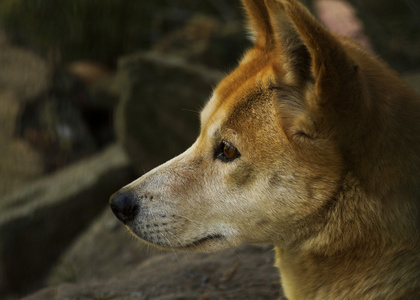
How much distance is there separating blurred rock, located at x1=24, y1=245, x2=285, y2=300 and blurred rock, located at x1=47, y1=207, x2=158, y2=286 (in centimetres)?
117

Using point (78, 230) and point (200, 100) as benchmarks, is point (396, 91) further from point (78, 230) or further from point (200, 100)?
point (78, 230)

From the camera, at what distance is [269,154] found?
2.54 m

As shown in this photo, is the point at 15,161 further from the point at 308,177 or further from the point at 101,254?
Answer: the point at 308,177

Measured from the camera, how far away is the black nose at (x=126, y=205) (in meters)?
2.77

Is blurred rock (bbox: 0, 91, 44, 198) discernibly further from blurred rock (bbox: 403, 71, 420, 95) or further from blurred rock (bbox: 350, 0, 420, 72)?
blurred rock (bbox: 403, 71, 420, 95)

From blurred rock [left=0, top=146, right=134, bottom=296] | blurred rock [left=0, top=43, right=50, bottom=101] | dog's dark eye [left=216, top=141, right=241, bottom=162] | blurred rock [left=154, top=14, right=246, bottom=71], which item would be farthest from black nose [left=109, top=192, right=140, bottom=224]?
blurred rock [left=0, top=43, right=50, bottom=101]

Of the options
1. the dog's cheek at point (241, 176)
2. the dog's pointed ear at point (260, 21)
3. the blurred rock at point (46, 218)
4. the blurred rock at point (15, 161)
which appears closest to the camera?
the dog's cheek at point (241, 176)

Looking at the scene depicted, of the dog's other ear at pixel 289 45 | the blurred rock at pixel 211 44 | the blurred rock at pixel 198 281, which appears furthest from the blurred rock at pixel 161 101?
the dog's other ear at pixel 289 45

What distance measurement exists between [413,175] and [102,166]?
5.03 m

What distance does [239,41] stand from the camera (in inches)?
298

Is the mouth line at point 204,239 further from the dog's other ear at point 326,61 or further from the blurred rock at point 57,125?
the blurred rock at point 57,125

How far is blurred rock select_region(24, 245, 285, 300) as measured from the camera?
3573mm

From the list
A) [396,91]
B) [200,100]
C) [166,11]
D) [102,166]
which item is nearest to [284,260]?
[396,91]

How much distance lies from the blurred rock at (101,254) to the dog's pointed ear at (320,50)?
133 inches
